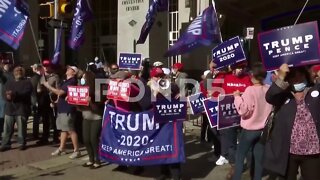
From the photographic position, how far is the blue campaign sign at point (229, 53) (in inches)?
295

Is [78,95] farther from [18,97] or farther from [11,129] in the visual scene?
[11,129]

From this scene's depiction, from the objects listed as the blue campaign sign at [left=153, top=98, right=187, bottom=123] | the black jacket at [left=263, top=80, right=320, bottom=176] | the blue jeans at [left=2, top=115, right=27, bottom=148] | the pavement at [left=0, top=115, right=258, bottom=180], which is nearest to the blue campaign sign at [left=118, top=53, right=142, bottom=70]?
the pavement at [left=0, top=115, right=258, bottom=180]

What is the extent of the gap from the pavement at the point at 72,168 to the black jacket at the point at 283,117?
274 cm

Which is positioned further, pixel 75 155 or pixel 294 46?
pixel 75 155

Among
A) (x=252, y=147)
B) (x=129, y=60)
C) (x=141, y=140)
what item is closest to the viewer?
(x=252, y=147)

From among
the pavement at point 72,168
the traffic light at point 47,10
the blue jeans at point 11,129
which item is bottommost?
the pavement at point 72,168

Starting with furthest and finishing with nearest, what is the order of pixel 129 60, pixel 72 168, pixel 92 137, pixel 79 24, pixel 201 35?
pixel 129 60
pixel 79 24
pixel 201 35
pixel 72 168
pixel 92 137

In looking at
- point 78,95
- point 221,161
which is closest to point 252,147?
point 221,161

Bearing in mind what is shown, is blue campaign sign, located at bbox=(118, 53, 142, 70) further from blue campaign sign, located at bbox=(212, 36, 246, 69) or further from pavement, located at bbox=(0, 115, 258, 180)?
blue campaign sign, located at bbox=(212, 36, 246, 69)

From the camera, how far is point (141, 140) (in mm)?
7461

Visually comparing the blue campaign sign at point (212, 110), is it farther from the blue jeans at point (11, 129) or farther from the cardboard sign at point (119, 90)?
the blue jeans at point (11, 129)

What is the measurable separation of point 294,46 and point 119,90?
3.51 metres

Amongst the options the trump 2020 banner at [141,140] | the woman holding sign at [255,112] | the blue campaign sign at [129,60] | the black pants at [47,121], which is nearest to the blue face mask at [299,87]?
the woman holding sign at [255,112]

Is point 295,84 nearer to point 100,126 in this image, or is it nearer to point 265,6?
point 100,126
